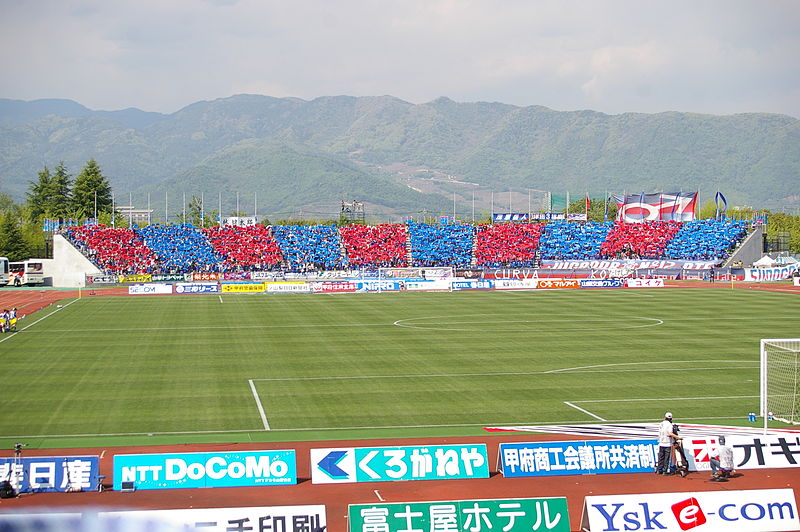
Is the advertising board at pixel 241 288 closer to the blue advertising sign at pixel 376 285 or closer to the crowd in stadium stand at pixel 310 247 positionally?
the blue advertising sign at pixel 376 285

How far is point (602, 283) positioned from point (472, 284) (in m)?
14.2

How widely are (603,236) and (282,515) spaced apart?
102879 millimetres

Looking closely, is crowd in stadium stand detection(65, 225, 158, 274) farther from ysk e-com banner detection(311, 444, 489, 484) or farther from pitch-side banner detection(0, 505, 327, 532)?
pitch-side banner detection(0, 505, 327, 532)

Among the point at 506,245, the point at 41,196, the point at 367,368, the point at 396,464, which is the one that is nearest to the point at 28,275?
the point at 506,245

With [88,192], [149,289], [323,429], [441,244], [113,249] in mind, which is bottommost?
[323,429]

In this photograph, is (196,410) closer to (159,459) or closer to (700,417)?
(159,459)

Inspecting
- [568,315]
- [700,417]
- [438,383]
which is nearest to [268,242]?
[568,315]

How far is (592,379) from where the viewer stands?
36.3m

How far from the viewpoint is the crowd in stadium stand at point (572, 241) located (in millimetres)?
110812

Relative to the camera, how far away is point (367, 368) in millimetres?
39031

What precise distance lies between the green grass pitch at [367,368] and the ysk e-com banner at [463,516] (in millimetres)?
11350

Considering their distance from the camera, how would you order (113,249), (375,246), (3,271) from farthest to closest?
(375,246), (113,249), (3,271)

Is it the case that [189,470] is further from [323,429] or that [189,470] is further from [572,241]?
[572,241]

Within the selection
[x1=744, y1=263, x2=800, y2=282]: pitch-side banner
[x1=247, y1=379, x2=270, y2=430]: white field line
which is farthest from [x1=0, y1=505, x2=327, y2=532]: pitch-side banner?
[x1=744, y1=263, x2=800, y2=282]: pitch-side banner
